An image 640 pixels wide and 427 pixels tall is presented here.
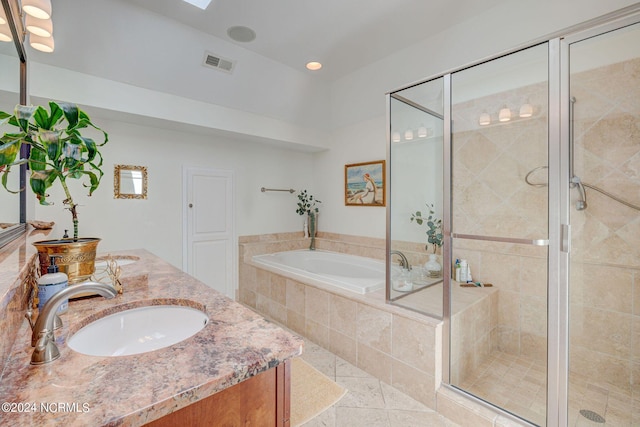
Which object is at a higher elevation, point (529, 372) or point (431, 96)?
point (431, 96)

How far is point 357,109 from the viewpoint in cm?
364

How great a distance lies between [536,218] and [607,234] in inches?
23.0

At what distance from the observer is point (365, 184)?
3.77 m

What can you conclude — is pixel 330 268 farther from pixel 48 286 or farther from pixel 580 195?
pixel 48 286

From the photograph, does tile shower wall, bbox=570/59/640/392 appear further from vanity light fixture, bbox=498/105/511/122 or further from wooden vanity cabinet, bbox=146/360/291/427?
wooden vanity cabinet, bbox=146/360/291/427

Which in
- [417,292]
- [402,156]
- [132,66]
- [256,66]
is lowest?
[417,292]

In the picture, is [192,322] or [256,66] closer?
[192,322]

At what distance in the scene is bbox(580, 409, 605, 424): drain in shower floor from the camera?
5.18 ft

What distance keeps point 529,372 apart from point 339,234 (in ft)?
8.46

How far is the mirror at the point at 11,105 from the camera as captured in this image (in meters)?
1.42

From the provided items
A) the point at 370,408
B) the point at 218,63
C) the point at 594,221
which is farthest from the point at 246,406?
the point at 218,63

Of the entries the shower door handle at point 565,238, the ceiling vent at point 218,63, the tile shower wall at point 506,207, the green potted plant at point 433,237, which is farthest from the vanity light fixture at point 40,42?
the shower door handle at point 565,238

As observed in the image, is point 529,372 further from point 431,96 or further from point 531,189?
point 431,96

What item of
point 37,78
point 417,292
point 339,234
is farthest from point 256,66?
point 417,292
